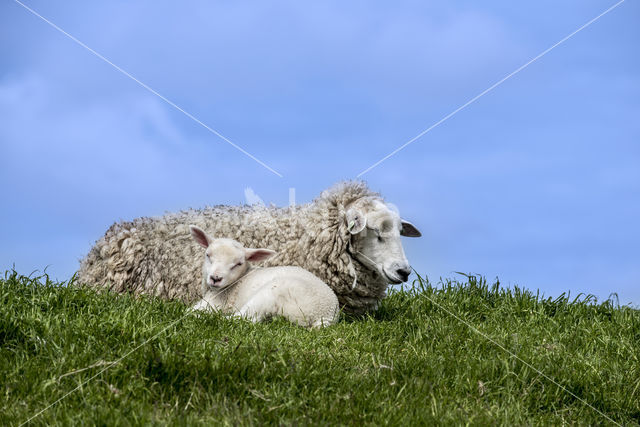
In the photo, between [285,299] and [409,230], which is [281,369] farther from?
[409,230]

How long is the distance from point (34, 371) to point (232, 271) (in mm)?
2344

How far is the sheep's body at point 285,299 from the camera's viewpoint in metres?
6.05

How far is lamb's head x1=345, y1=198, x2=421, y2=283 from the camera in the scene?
6.57 m

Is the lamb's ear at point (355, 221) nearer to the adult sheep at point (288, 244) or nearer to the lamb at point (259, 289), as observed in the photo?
the adult sheep at point (288, 244)

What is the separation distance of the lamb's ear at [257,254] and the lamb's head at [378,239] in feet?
2.62

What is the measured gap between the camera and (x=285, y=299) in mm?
6094

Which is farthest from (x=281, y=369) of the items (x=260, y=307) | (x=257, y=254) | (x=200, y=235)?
(x=200, y=235)

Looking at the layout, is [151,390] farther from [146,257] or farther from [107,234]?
[107,234]

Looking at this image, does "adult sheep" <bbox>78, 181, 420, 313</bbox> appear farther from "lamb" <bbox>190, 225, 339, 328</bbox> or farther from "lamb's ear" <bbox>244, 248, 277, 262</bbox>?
"lamb" <bbox>190, 225, 339, 328</bbox>

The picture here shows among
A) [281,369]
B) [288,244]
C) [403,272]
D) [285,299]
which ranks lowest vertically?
[281,369]

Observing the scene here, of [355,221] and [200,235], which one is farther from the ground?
[355,221]

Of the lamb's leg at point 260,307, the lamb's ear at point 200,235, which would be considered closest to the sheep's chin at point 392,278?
the lamb's leg at point 260,307

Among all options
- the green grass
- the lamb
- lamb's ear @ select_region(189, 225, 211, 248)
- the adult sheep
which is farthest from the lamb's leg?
the adult sheep

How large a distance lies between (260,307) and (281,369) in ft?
5.73
